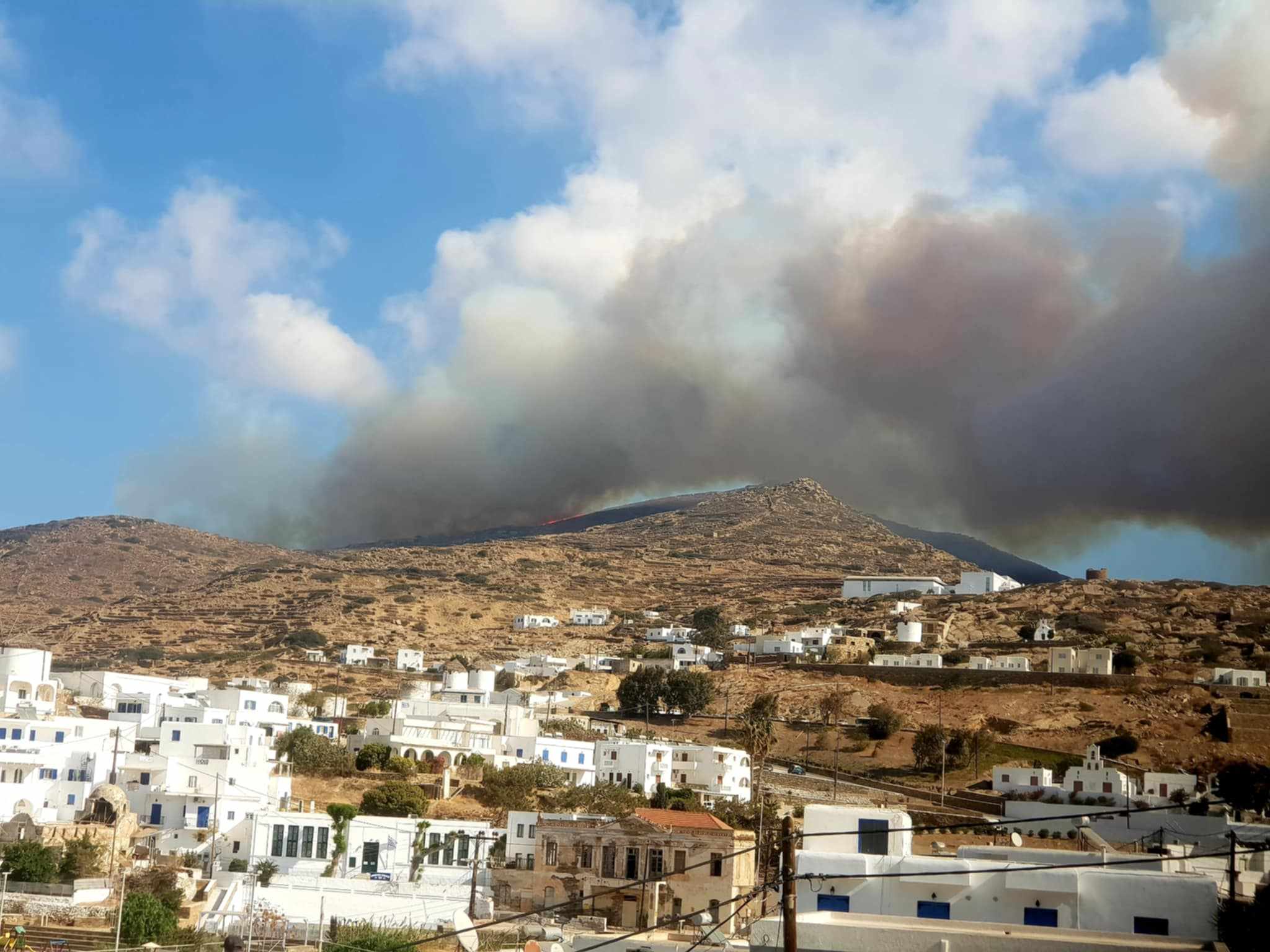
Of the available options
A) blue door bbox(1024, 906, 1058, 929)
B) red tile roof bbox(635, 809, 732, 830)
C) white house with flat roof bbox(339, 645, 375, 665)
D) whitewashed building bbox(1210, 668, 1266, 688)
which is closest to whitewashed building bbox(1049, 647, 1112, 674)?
whitewashed building bbox(1210, 668, 1266, 688)

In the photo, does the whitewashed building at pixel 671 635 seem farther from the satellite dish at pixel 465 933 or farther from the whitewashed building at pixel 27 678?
the satellite dish at pixel 465 933

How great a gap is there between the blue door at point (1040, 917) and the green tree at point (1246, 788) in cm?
1868

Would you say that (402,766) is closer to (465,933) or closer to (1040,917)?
(465,933)

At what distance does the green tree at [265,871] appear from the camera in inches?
1954

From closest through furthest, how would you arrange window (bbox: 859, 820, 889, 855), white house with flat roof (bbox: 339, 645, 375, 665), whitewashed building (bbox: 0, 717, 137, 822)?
window (bbox: 859, 820, 889, 855), whitewashed building (bbox: 0, 717, 137, 822), white house with flat roof (bbox: 339, 645, 375, 665)

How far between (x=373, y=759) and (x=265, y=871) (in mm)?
17798

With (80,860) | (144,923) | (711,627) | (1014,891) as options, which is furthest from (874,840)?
(711,627)

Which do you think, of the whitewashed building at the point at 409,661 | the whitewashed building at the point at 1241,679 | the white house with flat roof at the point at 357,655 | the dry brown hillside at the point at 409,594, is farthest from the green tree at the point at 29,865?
the whitewashed building at the point at 1241,679

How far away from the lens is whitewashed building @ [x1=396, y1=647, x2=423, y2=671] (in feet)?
373

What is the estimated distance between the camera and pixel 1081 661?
331 ft

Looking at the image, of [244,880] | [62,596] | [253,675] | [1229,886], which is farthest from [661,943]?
[62,596]

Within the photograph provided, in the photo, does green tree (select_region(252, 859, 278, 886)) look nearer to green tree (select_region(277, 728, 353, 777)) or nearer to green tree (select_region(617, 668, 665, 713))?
green tree (select_region(277, 728, 353, 777))

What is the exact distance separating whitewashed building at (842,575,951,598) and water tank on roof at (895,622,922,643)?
30810 millimetres

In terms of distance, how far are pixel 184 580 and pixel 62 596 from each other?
16739 millimetres
